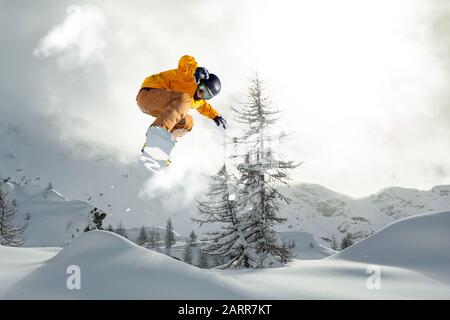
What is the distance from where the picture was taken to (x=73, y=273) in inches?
171

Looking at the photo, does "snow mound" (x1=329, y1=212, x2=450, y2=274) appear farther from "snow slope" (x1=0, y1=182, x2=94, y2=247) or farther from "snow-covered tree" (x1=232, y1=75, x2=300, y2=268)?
"snow slope" (x1=0, y1=182, x2=94, y2=247)

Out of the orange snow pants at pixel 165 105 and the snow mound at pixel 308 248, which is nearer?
the orange snow pants at pixel 165 105

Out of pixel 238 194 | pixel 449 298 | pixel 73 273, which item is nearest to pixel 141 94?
pixel 73 273

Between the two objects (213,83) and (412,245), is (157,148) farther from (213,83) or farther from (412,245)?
(412,245)

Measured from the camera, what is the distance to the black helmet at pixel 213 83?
5.79 metres

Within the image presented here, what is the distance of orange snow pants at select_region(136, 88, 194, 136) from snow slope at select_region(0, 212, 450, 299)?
1869 mm

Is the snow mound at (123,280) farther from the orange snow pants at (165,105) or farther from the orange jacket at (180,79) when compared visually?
the orange jacket at (180,79)

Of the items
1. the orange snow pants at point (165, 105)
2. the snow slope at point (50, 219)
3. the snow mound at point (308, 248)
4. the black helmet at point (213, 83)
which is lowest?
the snow mound at point (308, 248)

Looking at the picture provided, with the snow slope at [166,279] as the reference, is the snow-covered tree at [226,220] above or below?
above

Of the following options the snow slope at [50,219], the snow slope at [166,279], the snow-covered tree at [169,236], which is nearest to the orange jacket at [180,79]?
the snow slope at [166,279]

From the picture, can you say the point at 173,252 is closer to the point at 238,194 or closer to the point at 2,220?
the point at 2,220

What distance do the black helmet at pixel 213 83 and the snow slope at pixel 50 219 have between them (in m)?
136
